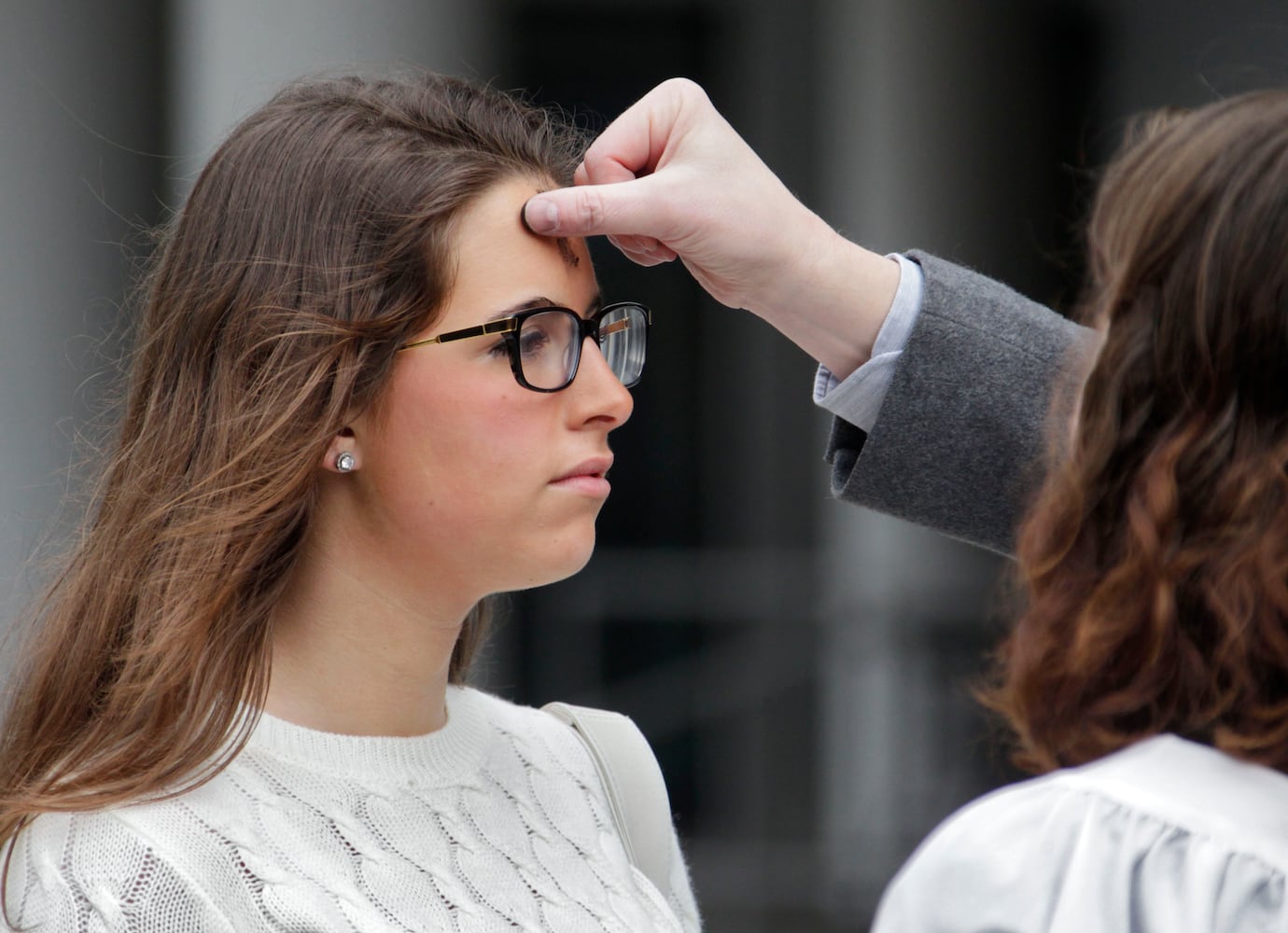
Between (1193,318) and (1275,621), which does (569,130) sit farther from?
(1275,621)

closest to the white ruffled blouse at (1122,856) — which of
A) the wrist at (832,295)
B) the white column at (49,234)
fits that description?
the wrist at (832,295)

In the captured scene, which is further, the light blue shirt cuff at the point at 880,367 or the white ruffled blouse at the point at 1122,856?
the light blue shirt cuff at the point at 880,367

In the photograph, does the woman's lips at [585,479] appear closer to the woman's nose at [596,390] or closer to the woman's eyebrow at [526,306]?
the woman's nose at [596,390]

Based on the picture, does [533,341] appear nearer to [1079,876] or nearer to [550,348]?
[550,348]

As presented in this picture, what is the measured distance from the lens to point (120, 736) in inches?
61.3

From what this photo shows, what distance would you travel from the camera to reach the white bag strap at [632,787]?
75.1 inches

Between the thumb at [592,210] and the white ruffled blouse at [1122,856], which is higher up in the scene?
the thumb at [592,210]

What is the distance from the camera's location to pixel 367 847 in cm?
158

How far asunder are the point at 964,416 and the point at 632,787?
0.67m

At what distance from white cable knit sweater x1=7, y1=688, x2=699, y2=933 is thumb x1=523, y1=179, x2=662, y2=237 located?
0.64 m

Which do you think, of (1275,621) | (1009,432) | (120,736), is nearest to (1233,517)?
(1275,621)

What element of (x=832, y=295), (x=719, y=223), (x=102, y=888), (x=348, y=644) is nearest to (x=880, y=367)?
(x=832, y=295)

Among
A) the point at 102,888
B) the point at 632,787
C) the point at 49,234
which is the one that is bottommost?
the point at 632,787

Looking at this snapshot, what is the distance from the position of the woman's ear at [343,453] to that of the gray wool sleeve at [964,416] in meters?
0.66
